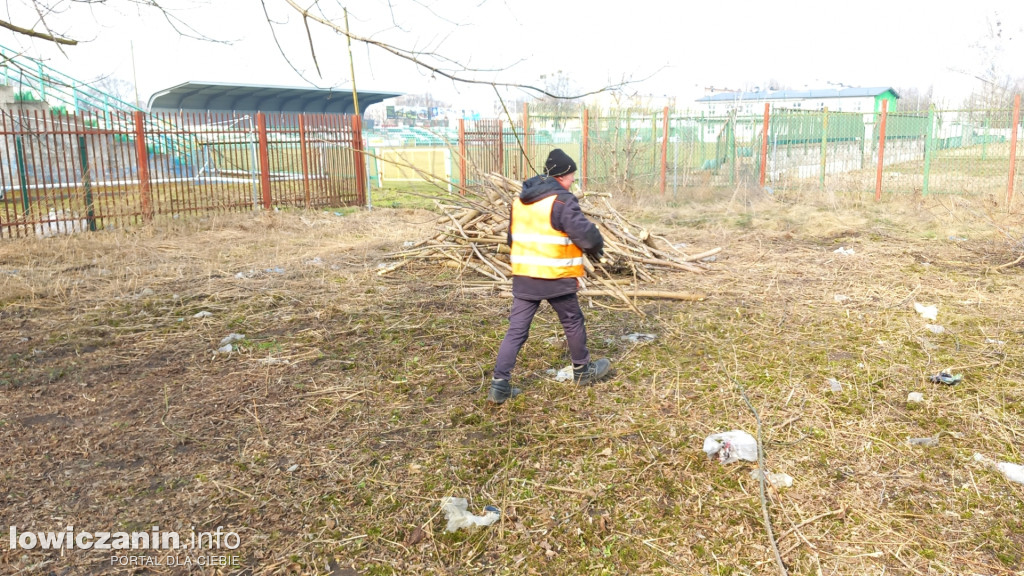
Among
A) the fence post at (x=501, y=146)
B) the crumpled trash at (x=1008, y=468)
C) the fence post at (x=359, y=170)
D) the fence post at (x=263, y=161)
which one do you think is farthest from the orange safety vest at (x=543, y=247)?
the fence post at (x=501, y=146)

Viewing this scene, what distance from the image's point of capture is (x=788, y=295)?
707 cm

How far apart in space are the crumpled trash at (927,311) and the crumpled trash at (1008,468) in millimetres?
2871

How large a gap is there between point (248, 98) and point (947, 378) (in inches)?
1370

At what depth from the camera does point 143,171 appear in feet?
42.8

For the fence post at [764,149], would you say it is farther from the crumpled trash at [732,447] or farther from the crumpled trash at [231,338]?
the crumpled trash at [732,447]

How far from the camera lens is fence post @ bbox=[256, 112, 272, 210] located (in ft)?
49.3

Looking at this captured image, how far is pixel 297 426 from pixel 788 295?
5.02 meters

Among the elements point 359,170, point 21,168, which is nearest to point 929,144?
point 359,170

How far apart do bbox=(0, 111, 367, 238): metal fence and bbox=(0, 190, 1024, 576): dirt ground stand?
540 cm

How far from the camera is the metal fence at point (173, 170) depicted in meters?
12.4

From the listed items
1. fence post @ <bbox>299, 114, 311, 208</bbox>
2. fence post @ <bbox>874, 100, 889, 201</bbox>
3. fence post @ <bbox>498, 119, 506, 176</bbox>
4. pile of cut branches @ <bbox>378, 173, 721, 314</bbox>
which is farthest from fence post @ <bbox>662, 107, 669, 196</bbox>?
pile of cut branches @ <bbox>378, 173, 721, 314</bbox>

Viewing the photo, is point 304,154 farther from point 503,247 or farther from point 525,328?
point 525,328

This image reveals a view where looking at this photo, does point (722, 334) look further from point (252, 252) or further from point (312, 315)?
point (252, 252)

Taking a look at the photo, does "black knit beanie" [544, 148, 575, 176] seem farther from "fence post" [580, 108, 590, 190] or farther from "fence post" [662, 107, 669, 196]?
→ "fence post" [662, 107, 669, 196]
